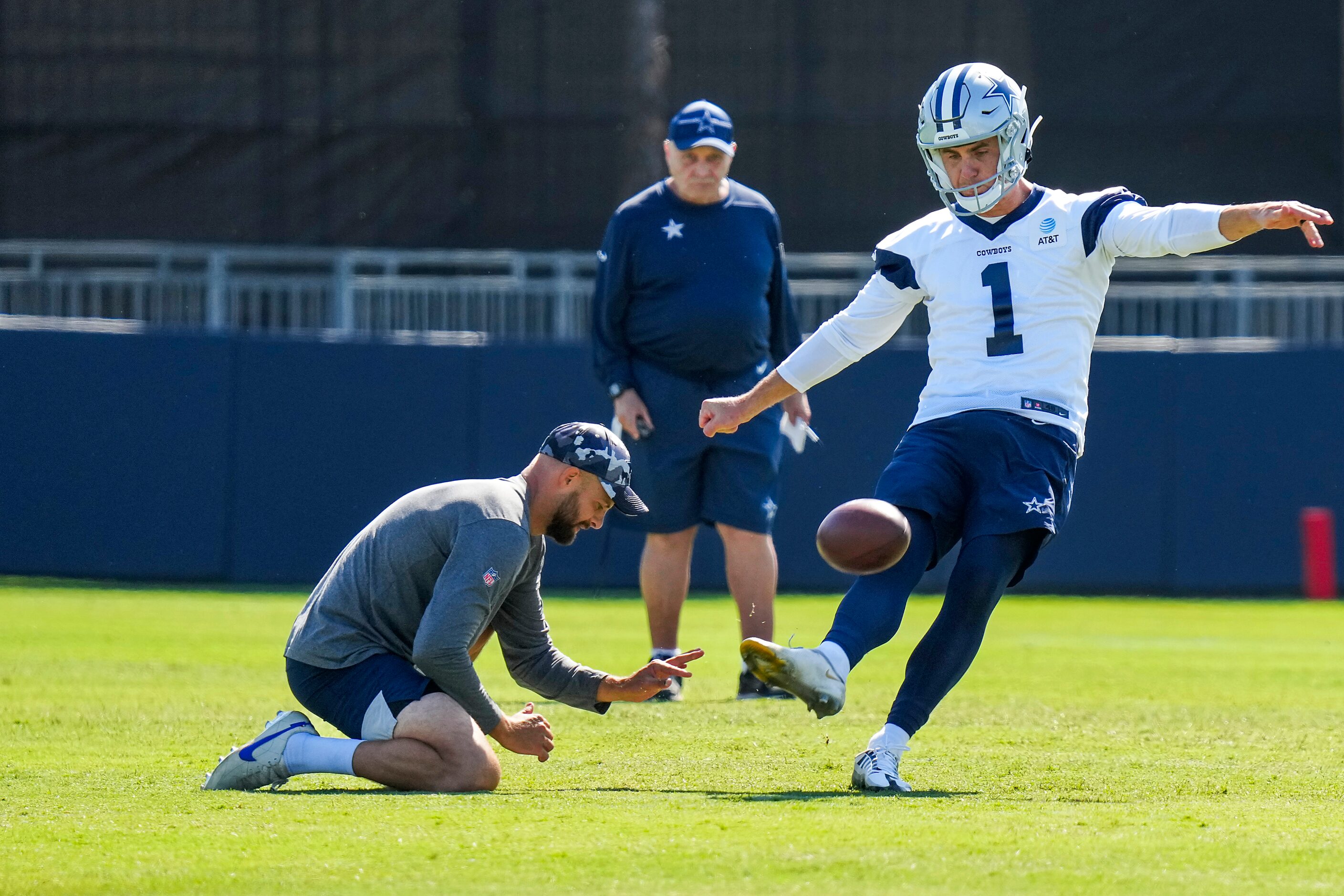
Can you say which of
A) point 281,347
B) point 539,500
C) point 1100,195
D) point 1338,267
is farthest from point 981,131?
point 1338,267

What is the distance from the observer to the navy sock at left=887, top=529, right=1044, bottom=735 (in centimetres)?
489

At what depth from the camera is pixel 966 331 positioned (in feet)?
16.8

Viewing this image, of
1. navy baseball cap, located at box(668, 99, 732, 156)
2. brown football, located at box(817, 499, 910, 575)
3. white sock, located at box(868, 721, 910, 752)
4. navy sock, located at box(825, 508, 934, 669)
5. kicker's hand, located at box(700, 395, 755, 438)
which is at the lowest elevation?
white sock, located at box(868, 721, 910, 752)

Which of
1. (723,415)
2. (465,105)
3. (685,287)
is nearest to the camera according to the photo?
(723,415)

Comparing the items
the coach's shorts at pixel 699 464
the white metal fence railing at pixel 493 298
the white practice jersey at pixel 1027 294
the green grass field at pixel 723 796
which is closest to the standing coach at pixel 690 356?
the coach's shorts at pixel 699 464

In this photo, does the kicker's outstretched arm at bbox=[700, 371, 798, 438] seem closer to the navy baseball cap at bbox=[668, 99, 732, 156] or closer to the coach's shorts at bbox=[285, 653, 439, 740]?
the coach's shorts at bbox=[285, 653, 439, 740]

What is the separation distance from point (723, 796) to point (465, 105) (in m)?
13.4

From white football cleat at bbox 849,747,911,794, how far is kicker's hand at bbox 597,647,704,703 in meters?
0.51

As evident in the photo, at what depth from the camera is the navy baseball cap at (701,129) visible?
7.33 metres

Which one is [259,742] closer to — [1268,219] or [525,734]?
[525,734]

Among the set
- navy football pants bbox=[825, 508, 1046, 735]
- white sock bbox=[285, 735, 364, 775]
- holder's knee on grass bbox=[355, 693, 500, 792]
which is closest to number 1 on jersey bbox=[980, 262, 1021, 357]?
navy football pants bbox=[825, 508, 1046, 735]

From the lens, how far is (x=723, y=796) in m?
4.64

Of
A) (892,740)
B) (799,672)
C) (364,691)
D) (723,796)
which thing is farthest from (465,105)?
(799,672)

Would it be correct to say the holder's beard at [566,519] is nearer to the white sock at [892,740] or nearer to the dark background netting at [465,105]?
the white sock at [892,740]
